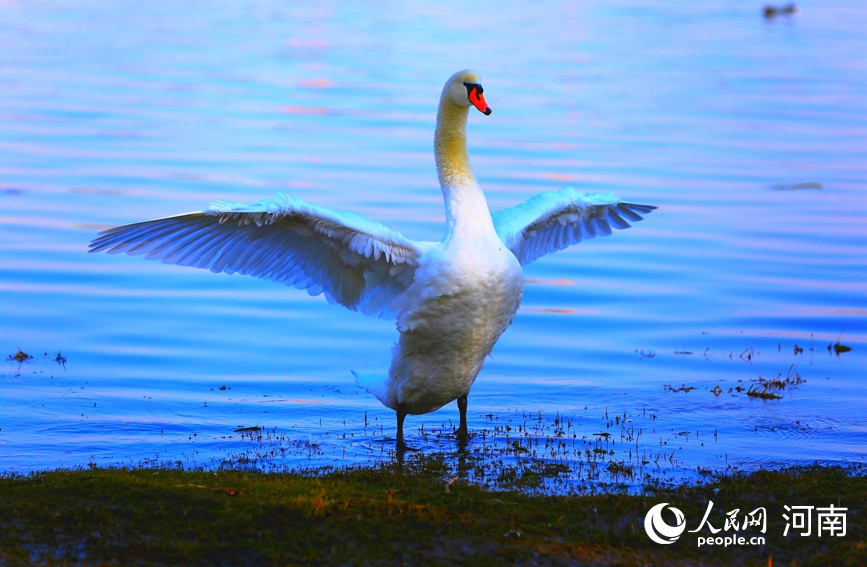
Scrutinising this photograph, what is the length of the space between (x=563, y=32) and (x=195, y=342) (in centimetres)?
3300

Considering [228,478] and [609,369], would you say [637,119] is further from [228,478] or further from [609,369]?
[228,478]

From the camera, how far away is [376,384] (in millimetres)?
8805

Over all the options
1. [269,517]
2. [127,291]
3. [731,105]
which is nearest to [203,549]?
[269,517]

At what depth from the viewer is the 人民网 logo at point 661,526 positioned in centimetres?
589

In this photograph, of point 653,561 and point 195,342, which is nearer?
point 653,561

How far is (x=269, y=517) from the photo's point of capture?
5.83 m

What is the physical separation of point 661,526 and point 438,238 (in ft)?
30.5

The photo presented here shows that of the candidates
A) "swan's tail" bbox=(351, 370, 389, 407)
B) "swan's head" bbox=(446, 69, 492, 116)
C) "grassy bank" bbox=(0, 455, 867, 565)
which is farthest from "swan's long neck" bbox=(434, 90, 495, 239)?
"grassy bank" bbox=(0, 455, 867, 565)

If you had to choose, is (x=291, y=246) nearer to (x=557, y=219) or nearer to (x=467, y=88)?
(x=467, y=88)

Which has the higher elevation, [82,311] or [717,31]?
[717,31]

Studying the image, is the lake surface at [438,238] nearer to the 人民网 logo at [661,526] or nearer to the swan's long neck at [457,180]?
the 人民网 logo at [661,526]

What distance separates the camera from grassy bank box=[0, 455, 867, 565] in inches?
216

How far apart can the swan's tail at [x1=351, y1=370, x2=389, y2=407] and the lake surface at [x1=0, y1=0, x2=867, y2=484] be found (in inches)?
16.9

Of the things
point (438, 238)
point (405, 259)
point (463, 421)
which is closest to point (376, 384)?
point (463, 421)
